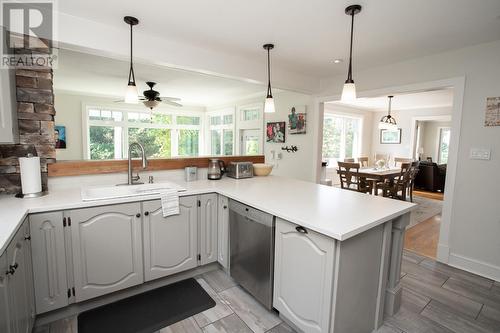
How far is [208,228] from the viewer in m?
2.31

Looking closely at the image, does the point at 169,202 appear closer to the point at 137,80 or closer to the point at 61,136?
the point at 137,80

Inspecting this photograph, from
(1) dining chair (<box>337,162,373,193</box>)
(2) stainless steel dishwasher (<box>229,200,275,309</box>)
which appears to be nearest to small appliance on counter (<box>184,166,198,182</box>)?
(2) stainless steel dishwasher (<box>229,200,275,309</box>)

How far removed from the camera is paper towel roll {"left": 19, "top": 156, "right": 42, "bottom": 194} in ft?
5.74

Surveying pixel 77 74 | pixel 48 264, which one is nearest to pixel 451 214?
pixel 48 264

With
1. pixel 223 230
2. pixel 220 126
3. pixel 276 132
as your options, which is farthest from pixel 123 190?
pixel 220 126

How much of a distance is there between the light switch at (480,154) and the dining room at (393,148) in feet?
Result: 5.67

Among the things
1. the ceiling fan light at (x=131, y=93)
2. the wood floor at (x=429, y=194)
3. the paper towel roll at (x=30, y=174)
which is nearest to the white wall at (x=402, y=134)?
the wood floor at (x=429, y=194)

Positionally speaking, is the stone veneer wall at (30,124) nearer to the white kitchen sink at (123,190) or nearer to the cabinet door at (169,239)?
the white kitchen sink at (123,190)

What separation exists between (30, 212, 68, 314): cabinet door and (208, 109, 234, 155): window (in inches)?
184

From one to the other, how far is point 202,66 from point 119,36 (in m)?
0.80

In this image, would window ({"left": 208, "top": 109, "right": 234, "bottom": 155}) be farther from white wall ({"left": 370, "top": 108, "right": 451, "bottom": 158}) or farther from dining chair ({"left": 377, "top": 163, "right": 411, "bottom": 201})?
white wall ({"left": 370, "top": 108, "right": 451, "bottom": 158})

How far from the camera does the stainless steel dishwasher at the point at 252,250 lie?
1.78 metres

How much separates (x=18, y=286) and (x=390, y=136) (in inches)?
350

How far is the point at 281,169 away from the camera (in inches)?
181
